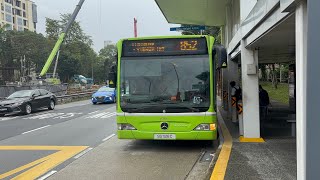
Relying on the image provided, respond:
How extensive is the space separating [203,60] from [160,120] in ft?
5.82

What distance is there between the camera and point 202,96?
31.5 ft

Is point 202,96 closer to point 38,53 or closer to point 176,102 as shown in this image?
point 176,102

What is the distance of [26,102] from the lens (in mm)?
22250

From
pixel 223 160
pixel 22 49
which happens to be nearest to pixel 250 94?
pixel 223 160

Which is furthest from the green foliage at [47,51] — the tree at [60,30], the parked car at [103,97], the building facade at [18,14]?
the parked car at [103,97]

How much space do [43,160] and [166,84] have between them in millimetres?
3312

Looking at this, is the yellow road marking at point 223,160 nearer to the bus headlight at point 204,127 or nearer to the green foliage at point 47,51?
the bus headlight at point 204,127

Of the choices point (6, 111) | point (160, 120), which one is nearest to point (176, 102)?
point (160, 120)

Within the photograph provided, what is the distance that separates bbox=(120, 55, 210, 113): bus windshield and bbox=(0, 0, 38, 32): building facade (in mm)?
106439

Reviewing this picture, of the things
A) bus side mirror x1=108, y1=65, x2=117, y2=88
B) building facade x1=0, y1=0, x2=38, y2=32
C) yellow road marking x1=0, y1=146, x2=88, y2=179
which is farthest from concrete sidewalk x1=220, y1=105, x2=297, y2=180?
building facade x1=0, y1=0, x2=38, y2=32

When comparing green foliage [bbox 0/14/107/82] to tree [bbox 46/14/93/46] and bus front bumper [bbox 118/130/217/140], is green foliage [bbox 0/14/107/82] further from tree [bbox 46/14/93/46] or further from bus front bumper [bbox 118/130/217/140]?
bus front bumper [bbox 118/130/217/140]

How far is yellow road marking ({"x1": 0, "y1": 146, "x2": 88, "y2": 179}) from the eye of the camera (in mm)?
7695
